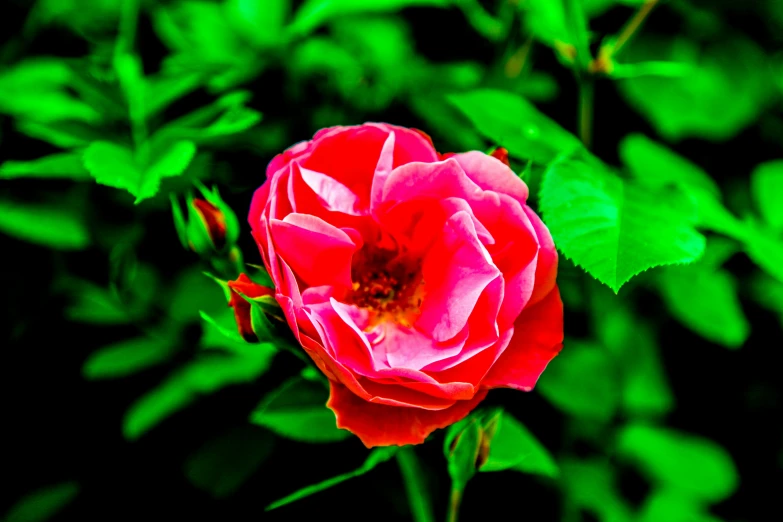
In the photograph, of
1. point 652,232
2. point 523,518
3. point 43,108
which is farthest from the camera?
point 523,518

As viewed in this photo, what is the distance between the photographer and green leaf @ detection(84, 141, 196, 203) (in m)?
0.64

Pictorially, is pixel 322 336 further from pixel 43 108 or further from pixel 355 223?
pixel 43 108

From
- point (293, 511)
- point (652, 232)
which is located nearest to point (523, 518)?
point (293, 511)

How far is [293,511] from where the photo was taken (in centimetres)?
99

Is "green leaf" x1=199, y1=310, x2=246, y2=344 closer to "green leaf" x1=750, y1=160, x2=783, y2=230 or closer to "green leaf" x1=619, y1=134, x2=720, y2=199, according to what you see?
"green leaf" x1=619, y1=134, x2=720, y2=199

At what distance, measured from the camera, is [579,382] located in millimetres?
959

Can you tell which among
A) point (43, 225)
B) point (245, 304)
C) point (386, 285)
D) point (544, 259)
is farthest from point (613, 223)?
point (43, 225)

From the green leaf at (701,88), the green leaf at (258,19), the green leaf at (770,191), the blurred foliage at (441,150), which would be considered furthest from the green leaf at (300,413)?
the green leaf at (701,88)

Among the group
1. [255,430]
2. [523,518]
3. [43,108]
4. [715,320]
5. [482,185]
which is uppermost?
[482,185]

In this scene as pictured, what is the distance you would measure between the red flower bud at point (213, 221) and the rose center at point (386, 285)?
155mm

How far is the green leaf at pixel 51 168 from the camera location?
0.73 m

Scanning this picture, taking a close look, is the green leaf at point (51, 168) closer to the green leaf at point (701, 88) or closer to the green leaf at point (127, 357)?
the green leaf at point (127, 357)

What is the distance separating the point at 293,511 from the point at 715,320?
2.32ft

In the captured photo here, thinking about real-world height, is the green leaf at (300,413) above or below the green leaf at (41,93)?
below
